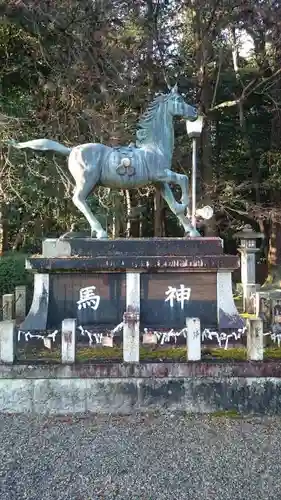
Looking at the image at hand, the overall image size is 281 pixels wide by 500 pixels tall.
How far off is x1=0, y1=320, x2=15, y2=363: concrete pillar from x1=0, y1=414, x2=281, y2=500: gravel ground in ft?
1.89

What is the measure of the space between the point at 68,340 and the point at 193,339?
129cm

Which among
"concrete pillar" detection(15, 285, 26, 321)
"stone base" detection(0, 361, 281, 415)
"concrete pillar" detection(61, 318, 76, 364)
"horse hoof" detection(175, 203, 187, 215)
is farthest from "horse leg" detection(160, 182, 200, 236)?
"concrete pillar" detection(15, 285, 26, 321)

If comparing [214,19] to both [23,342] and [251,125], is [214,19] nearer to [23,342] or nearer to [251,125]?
[251,125]

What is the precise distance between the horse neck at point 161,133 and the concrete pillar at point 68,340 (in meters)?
3.11

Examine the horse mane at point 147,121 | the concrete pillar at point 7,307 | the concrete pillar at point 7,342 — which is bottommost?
the concrete pillar at point 7,342

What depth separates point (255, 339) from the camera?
4727 mm

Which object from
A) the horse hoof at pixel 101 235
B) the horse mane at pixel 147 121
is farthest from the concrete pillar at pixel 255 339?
the horse mane at pixel 147 121

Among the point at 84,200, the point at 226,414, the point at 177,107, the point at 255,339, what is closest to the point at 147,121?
the point at 177,107

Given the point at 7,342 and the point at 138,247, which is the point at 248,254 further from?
the point at 7,342

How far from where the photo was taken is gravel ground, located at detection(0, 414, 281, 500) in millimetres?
3123

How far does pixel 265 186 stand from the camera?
1540cm

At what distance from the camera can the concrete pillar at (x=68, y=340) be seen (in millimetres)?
4680

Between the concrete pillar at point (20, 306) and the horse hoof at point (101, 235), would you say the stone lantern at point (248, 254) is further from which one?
the horse hoof at point (101, 235)

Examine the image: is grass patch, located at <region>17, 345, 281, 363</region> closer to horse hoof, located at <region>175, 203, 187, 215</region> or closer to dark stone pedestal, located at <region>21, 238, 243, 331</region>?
dark stone pedestal, located at <region>21, 238, 243, 331</region>
